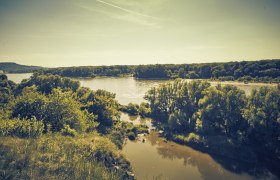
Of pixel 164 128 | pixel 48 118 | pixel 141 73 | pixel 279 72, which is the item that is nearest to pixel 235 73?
pixel 279 72

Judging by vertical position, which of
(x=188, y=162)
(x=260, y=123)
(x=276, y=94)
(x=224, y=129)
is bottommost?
(x=188, y=162)

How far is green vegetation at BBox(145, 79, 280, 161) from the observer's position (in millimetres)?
40938

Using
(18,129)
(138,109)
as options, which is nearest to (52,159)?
(18,129)

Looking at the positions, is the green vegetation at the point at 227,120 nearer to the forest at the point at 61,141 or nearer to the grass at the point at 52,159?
the forest at the point at 61,141

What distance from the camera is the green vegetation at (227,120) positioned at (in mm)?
40938

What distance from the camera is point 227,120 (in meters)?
45.5

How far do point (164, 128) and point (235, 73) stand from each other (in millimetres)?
85308

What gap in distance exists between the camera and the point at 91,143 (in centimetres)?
3303

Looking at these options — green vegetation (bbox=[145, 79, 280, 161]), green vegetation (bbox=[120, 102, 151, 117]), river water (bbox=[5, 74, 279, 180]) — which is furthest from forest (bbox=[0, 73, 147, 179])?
green vegetation (bbox=[120, 102, 151, 117])

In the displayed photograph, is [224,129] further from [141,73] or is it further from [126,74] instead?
[126,74]

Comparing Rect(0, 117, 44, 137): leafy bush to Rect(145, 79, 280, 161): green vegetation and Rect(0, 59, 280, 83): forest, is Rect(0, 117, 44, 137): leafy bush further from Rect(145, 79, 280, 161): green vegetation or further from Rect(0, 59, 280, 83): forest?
Rect(0, 59, 280, 83): forest

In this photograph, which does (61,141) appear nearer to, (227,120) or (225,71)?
(227,120)

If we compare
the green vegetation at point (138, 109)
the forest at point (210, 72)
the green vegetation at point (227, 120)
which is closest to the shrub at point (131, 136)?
the green vegetation at point (227, 120)

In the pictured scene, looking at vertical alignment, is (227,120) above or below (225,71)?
below
